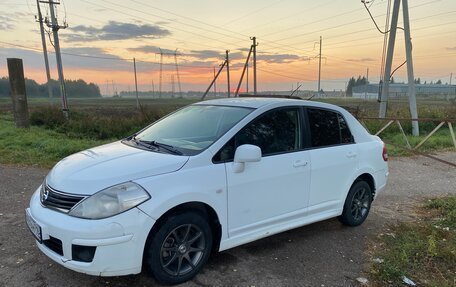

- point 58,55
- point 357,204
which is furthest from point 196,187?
point 58,55

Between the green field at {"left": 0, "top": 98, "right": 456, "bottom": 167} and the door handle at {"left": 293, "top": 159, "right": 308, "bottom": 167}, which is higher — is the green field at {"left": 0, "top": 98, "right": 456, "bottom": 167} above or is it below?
below

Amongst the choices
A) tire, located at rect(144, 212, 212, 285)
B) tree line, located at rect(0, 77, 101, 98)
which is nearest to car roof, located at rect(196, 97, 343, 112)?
tire, located at rect(144, 212, 212, 285)

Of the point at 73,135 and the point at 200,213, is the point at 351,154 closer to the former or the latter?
the point at 200,213

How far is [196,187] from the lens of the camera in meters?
3.13

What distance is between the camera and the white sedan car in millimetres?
2826

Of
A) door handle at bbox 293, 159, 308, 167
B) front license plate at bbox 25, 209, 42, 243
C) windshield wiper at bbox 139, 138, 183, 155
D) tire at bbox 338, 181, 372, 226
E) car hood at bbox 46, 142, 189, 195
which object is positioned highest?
windshield wiper at bbox 139, 138, 183, 155

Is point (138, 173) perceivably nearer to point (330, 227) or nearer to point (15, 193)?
point (330, 227)

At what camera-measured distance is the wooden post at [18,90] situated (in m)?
13.0

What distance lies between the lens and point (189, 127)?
4004mm

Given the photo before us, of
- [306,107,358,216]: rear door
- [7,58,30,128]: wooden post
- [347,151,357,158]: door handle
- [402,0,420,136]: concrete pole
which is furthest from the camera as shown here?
[402,0,420,136]: concrete pole

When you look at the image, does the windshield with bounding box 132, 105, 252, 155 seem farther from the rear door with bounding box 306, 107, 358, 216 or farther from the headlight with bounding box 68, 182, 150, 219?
the rear door with bounding box 306, 107, 358, 216

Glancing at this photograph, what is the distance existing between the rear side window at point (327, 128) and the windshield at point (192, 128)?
92 cm

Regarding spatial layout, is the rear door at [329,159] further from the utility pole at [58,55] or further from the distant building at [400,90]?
the distant building at [400,90]

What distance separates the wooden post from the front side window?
12243 mm
